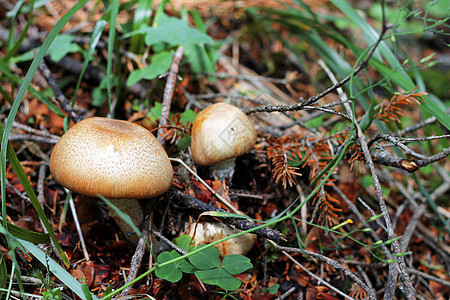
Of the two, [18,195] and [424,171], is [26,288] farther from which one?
[424,171]

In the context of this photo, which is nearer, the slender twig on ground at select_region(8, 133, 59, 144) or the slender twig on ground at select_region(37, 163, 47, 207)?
the slender twig on ground at select_region(37, 163, 47, 207)

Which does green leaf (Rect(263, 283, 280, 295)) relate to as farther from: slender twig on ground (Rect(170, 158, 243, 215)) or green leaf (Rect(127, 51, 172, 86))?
green leaf (Rect(127, 51, 172, 86))

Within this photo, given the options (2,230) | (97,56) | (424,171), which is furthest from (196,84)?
(424,171)

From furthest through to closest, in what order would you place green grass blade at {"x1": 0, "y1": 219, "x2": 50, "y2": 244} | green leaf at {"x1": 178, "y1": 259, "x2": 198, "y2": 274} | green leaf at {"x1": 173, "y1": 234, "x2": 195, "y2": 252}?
green leaf at {"x1": 173, "y1": 234, "x2": 195, "y2": 252}
green leaf at {"x1": 178, "y1": 259, "x2": 198, "y2": 274}
green grass blade at {"x1": 0, "y1": 219, "x2": 50, "y2": 244}

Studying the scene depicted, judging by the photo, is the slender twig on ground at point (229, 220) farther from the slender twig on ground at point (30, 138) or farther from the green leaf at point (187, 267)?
→ the slender twig on ground at point (30, 138)

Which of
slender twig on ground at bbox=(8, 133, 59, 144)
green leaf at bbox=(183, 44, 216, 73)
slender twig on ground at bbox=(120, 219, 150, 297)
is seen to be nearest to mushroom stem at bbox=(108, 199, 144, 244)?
slender twig on ground at bbox=(120, 219, 150, 297)

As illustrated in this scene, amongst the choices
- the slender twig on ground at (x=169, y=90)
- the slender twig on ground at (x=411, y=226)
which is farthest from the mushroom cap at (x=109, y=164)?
the slender twig on ground at (x=411, y=226)
